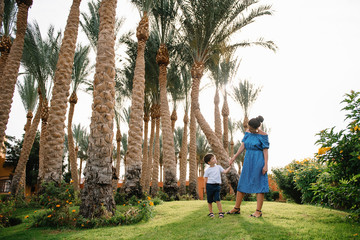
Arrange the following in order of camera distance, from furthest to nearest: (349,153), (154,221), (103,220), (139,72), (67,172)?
(67,172) → (139,72) → (154,221) → (103,220) → (349,153)

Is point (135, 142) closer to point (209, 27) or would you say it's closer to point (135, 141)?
point (135, 141)

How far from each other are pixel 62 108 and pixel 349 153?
8.61m

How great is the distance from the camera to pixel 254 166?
15.9ft

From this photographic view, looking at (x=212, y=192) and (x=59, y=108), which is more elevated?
(x=59, y=108)

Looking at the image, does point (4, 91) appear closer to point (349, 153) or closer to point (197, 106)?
point (197, 106)

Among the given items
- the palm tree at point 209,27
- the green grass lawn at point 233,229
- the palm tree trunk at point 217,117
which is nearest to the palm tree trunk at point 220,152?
the palm tree at point 209,27

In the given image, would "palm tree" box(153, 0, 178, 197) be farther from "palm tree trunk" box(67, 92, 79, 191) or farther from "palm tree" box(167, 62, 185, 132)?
"palm tree trunk" box(67, 92, 79, 191)

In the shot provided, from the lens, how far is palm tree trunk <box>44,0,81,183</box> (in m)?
8.02

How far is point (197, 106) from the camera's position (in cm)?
1254

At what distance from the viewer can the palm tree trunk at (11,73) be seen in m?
8.55

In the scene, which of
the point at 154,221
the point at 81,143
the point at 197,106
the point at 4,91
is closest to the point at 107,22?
the point at 4,91

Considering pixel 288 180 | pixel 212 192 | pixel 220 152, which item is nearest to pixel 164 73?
pixel 220 152

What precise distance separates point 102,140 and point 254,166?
12.3ft

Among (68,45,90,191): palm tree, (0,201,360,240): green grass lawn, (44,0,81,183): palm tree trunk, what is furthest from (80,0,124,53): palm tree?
(0,201,360,240): green grass lawn
